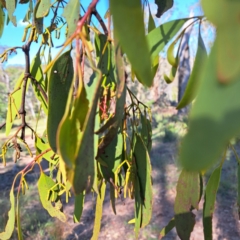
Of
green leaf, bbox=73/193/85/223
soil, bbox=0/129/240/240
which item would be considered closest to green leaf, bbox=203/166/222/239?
green leaf, bbox=73/193/85/223

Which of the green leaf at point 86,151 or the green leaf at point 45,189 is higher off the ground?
the green leaf at point 86,151

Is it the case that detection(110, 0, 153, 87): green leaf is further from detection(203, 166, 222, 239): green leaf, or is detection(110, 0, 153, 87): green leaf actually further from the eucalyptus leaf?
detection(203, 166, 222, 239): green leaf

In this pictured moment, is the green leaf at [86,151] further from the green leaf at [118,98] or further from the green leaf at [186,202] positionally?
the green leaf at [186,202]

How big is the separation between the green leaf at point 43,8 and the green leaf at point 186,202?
41cm

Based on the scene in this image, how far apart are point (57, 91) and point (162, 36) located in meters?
0.17

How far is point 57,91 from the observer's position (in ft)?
1.65

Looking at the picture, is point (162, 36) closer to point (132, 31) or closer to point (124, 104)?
point (124, 104)

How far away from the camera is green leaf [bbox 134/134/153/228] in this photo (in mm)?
659

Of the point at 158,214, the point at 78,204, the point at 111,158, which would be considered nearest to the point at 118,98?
the point at 111,158

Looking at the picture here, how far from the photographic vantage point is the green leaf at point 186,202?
2.24ft

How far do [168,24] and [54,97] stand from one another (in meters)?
0.19

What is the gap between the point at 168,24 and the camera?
1.58 feet

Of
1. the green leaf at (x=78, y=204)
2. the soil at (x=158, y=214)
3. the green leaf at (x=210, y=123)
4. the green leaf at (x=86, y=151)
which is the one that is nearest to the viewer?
the green leaf at (x=210, y=123)

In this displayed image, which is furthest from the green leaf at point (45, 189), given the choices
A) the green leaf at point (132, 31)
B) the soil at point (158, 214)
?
the soil at point (158, 214)
